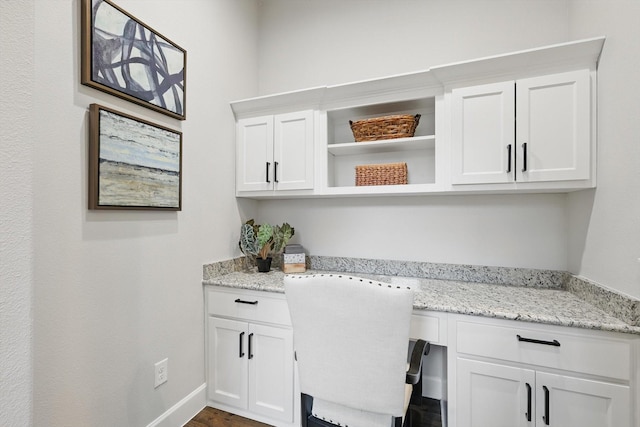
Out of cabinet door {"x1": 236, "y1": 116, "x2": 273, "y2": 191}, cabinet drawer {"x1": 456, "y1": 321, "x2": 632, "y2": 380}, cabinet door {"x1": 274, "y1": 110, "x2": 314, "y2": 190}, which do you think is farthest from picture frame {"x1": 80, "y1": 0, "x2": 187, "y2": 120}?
cabinet drawer {"x1": 456, "y1": 321, "x2": 632, "y2": 380}

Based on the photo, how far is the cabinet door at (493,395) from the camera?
4.33 ft

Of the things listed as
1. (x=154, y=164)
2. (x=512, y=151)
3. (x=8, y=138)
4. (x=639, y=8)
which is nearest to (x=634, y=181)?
(x=512, y=151)

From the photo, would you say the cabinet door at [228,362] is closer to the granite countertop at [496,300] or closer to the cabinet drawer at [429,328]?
the granite countertop at [496,300]

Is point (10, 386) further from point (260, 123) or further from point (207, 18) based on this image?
point (207, 18)

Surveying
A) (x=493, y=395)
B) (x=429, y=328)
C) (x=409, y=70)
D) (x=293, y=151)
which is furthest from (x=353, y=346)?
(x=409, y=70)

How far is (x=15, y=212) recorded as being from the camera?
2.26 feet

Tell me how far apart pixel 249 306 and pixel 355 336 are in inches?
36.4

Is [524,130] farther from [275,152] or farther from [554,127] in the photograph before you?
[275,152]

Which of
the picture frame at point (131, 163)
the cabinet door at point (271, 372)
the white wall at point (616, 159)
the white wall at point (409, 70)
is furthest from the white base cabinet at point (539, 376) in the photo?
the picture frame at point (131, 163)

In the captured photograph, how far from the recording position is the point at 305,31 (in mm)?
2469

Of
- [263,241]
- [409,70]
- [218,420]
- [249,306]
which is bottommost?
[218,420]

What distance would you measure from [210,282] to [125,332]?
0.56 meters

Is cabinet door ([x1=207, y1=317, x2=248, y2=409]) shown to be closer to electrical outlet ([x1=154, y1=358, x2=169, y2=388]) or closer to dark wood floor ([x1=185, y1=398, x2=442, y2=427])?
dark wood floor ([x1=185, y1=398, x2=442, y2=427])

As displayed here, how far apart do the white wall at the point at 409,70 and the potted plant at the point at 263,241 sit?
248 mm
